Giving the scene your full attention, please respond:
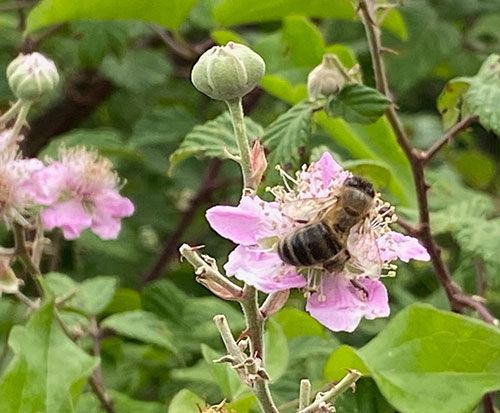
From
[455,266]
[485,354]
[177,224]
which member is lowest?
[177,224]

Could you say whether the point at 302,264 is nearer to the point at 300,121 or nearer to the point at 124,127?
the point at 300,121

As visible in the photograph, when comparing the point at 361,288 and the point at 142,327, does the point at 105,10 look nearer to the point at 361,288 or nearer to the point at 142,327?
the point at 142,327

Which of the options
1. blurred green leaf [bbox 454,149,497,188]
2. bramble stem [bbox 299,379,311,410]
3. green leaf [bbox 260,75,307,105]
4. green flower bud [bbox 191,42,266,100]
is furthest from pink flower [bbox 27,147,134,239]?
blurred green leaf [bbox 454,149,497,188]

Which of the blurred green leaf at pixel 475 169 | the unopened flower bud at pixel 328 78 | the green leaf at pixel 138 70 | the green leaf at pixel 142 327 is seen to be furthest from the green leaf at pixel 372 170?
the blurred green leaf at pixel 475 169

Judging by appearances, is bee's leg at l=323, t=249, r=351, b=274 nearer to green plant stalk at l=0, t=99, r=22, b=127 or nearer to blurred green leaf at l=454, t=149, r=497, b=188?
green plant stalk at l=0, t=99, r=22, b=127

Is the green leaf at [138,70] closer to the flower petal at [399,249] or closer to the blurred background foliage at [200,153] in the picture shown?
the blurred background foliage at [200,153]

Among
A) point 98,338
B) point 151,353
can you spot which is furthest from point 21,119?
point 151,353
